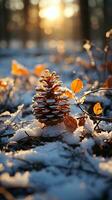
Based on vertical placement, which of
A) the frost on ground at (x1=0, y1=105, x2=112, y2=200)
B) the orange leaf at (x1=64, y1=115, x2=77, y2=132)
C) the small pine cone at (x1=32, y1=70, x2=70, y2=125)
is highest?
the small pine cone at (x1=32, y1=70, x2=70, y2=125)

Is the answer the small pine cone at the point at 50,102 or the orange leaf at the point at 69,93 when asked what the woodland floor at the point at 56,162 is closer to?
the small pine cone at the point at 50,102

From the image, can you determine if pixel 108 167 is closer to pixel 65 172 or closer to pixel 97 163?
pixel 97 163

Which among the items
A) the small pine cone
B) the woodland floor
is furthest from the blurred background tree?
the woodland floor

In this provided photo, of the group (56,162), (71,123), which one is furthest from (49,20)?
(56,162)

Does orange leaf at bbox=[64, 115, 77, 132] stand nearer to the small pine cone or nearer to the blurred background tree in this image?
the small pine cone

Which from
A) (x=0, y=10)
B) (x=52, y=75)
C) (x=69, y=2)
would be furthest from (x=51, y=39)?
(x=52, y=75)
